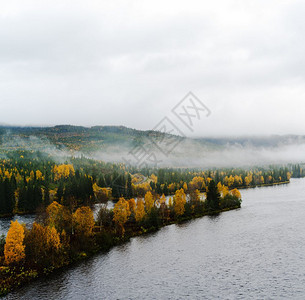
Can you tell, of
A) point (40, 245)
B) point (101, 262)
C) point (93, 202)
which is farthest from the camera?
point (93, 202)

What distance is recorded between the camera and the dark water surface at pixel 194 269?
45.2 m

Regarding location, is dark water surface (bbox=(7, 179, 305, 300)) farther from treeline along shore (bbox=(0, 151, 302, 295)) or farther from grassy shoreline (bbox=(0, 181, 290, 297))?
treeline along shore (bbox=(0, 151, 302, 295))

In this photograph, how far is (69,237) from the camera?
62.2 m

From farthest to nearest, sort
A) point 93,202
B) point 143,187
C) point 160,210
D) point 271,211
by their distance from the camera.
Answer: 1. point 143,187
2. point 93,202
3. point 271,211
4. point 160,210

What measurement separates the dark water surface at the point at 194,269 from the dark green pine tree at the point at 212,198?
2495 cm

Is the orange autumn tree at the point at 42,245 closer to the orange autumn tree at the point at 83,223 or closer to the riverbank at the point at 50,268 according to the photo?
the riverbank at the point at 50,268

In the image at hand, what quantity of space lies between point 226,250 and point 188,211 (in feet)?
113

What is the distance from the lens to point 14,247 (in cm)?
5247

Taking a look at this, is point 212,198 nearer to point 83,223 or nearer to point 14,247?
point 83,223

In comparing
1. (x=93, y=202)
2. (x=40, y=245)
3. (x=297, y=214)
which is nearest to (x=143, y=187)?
(x=93, y=202)

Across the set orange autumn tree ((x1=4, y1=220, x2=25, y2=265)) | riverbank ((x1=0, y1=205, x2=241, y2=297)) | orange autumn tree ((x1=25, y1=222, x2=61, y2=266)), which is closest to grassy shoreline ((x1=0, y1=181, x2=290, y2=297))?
riverbank ((x1=0, y1=205, x2=241, y2=297))

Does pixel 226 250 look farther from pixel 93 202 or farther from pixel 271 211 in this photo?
pixel 93 202

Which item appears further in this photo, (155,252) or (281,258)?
(155,252)

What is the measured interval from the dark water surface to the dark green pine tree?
25.0m
